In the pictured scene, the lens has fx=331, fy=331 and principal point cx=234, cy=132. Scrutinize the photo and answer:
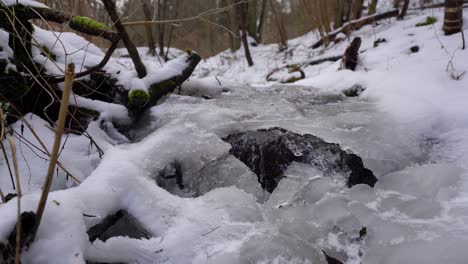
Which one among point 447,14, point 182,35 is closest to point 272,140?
point 447,14

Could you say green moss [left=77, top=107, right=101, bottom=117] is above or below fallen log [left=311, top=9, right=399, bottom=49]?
above

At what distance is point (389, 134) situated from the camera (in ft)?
5.88

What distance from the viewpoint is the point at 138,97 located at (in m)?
1.98

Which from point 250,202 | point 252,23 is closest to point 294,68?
point 250,202

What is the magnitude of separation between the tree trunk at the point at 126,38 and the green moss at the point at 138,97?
7.7 inches

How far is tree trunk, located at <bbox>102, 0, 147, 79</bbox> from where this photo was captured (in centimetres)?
179

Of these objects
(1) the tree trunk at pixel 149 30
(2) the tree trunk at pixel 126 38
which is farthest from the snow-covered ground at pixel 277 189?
(1) the tree trunk at pixel 149 30

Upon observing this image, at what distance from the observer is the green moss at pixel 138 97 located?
1.97m

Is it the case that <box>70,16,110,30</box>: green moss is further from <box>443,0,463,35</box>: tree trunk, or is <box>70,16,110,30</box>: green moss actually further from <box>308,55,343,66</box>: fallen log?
<box>308,55,343,66</box>: fallen log

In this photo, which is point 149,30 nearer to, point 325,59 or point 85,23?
point 325,59

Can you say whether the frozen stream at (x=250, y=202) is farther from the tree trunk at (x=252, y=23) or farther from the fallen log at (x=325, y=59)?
the tree trunk at (x=252, y=23)

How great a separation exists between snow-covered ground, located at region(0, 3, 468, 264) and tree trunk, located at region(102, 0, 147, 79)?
26 centimetres

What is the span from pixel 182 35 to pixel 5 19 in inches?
379

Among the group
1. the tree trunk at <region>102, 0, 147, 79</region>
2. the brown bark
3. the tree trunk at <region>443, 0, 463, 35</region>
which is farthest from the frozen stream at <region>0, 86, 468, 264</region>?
the tree trunk at <region>443, 0, 463, 35</region>
